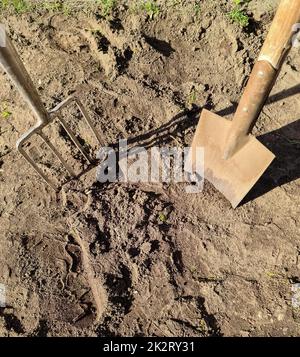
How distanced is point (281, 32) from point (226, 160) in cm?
104

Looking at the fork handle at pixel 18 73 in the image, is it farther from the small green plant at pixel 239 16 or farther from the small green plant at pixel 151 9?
the small green plant at pixel 239 16

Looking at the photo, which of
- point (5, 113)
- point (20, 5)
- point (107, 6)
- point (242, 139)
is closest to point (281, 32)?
point (242, 139)

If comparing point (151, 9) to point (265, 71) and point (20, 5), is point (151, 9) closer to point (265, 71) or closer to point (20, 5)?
point (20, 5)

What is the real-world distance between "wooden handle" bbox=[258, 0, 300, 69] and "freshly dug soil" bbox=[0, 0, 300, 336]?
1.03 meters

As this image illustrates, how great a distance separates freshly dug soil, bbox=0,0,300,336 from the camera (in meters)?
3.00

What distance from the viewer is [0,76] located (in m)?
3.86

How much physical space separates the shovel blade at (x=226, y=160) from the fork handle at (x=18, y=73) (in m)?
1.20

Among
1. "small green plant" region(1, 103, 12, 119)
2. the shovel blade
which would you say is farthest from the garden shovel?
"small green plant" region(1, 103, 12, 119)

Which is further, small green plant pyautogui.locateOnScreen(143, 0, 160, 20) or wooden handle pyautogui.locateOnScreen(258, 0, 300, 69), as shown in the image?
small green plant pyautogui.locateOnScreen(143, 0, 160, 20)

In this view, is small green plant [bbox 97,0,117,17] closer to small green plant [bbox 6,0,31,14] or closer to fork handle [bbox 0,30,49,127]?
small green plant [bbox 6,0,31,14]

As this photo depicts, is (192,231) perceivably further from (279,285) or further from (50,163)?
(50,163)

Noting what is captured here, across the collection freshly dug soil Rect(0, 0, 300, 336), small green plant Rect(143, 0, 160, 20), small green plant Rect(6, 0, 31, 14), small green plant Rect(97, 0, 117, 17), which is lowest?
freshly dug soil Rect(0, 0, 300, 336)

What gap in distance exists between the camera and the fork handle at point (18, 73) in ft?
7.51

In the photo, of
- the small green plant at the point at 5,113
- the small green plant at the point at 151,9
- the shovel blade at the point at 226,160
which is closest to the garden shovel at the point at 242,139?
the shovel blade at the point at 226,160
